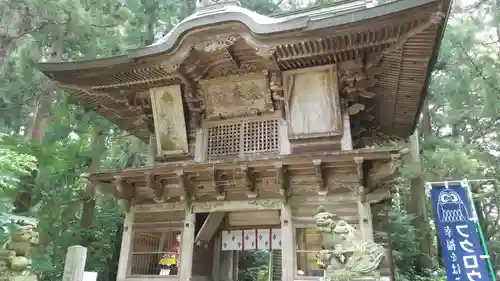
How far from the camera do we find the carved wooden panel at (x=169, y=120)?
29.6 feet

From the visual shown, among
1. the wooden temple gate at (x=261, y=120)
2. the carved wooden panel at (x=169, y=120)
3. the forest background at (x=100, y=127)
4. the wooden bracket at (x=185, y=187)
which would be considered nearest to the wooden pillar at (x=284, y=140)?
the wooden temple gate at (x=261, y=120)

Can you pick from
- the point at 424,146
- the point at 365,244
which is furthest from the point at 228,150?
the point at 424,146

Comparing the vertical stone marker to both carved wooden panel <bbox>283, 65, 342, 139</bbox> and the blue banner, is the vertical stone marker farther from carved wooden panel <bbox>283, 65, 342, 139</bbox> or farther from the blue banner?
the blue banner

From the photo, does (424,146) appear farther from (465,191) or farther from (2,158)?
(2,158)

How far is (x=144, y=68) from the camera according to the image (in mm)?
8406

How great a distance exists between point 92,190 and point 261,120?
26.4 feet

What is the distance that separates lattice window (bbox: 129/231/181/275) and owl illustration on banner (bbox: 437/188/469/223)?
5398 mm

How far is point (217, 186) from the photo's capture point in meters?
8.17

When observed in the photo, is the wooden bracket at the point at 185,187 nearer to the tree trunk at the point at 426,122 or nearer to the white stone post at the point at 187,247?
the white stone post at the point at 187,247

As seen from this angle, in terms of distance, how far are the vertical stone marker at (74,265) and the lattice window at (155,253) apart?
2645 millimetres

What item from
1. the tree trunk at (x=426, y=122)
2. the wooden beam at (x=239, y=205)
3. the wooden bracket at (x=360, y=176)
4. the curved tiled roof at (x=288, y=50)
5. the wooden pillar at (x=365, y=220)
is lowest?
the wooden pillar at (x=365, y=220)

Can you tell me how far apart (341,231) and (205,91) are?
472 cm

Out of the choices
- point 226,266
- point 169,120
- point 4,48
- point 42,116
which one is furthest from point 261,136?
point 42,116

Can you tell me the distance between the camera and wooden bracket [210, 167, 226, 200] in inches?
309
